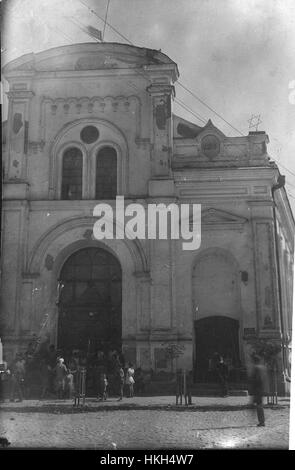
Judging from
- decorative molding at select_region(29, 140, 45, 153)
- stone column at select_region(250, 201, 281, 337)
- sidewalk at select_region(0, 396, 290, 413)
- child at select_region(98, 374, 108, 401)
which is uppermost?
decorative molding at select_region(29, 140, 45, 153)

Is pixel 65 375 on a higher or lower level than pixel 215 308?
lower

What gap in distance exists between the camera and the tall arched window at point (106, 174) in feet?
51.8

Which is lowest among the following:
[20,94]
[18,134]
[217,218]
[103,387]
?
[103,387]

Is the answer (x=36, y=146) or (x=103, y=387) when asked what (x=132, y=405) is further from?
(x=36, y=146)

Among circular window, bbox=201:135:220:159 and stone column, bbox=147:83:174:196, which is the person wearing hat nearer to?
stone column, bbox=147:83:174:196

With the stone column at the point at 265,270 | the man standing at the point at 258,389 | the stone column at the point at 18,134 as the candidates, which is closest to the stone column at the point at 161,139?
the stone column at the point at 265,270

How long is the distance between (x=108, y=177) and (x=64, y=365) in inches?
220

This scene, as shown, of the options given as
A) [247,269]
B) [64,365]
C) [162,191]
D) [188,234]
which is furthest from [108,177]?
[64,365]

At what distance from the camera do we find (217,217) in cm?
1541

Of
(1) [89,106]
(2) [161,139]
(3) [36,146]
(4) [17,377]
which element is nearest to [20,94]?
(3) [36,146]

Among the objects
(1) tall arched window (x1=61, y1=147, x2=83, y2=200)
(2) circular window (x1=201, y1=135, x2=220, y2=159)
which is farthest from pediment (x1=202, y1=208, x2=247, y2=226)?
(1) tall arched window (x1=61, y1=147, x2=83, y2=200)

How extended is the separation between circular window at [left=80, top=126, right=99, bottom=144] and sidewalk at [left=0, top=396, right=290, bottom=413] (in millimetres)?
7276

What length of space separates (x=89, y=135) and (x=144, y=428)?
8918mm

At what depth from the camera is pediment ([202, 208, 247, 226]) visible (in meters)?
15.4
